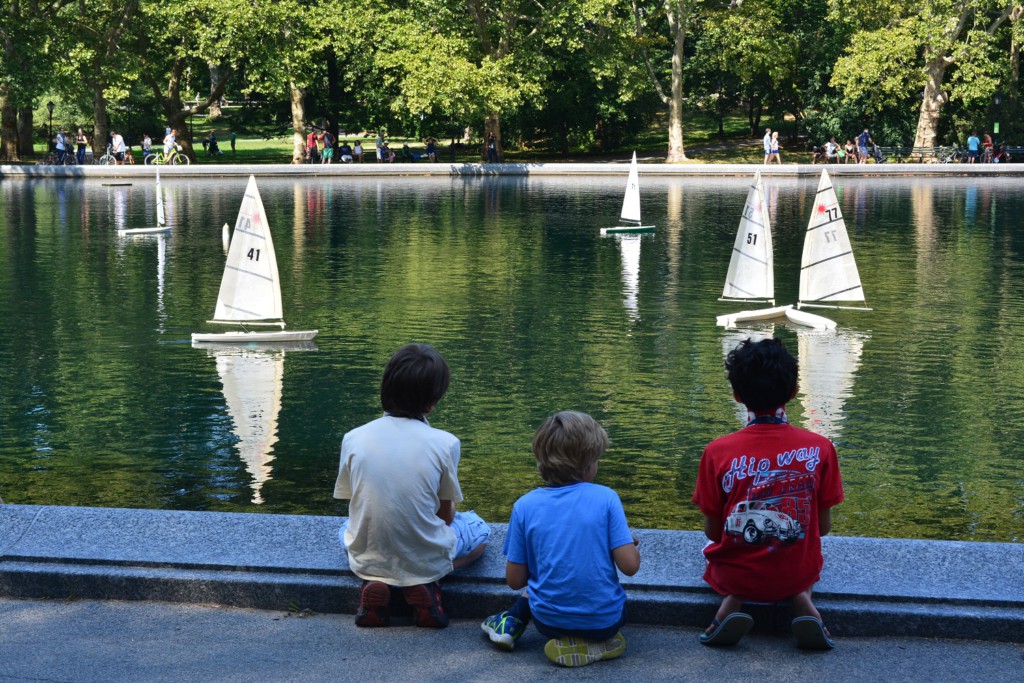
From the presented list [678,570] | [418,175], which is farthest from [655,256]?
[418,175]

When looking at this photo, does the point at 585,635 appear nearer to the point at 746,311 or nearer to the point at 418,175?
the point at 746,311

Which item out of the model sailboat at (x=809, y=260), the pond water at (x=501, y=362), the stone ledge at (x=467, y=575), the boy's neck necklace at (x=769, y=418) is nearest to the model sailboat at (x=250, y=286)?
the pond water at (x=501, y=362)

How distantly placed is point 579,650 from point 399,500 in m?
1.03

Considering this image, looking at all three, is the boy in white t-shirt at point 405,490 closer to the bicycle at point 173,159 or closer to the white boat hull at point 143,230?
the white boat hull at point 143,230

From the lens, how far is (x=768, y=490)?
17.4ft

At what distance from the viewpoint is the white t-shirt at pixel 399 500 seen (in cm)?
551

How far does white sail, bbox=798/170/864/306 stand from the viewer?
20188mm

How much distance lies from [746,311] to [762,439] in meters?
14.6

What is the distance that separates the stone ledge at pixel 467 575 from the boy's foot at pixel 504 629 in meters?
0.33

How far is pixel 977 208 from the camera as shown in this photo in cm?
3784

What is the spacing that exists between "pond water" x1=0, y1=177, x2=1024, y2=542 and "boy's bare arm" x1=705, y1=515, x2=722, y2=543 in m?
4.50

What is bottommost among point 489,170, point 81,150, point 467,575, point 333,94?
point 467,575

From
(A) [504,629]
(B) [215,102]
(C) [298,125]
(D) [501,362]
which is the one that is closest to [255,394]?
(D) [501,362]

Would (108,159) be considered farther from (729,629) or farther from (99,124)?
(729,629)
